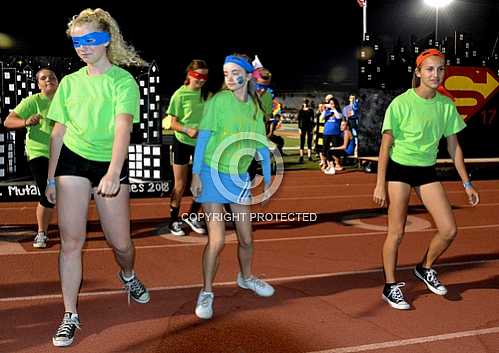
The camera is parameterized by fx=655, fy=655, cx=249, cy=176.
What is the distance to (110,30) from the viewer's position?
4.43 meters

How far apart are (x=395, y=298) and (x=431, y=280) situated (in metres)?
0.63

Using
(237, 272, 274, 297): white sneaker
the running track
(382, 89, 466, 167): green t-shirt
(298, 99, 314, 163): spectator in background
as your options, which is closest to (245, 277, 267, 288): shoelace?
(237, 272, 274, 297): white sneaker

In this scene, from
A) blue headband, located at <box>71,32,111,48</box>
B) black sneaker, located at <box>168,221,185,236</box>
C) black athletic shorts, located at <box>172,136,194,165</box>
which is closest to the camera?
blue headband, located at <box>71,32,111,48</box>

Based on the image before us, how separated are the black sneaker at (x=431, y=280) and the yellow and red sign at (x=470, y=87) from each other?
11244 millimetres

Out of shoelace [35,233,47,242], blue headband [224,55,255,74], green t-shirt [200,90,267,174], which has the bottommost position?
shoelace [35,233,47,242]

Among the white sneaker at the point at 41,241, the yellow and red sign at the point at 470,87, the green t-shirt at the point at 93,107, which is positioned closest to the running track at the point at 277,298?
the white sneaker at the point at 41,241

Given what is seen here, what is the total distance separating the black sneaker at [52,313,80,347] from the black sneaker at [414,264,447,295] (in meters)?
3.02

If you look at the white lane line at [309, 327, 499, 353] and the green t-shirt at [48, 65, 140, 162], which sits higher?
the green t-shirt at [48, 65, 140, 162]

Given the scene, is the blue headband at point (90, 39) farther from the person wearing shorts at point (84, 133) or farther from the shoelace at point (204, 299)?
the shoelace at point (204, 299)

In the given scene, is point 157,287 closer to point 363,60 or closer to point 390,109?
point 390,109

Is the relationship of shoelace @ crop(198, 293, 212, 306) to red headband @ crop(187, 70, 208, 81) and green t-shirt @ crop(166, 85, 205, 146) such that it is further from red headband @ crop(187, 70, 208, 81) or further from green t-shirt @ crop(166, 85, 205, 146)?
red headband @ crop(187, 70, 208, 81)

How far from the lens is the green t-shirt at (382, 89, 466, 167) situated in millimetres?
5199

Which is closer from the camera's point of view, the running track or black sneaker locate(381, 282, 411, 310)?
the running track

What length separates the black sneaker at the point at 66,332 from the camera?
169 inches
